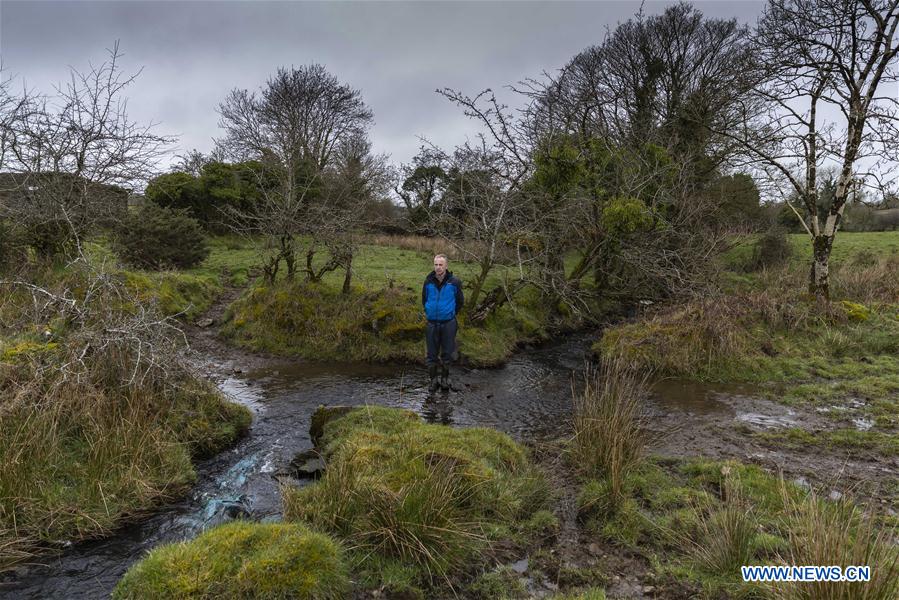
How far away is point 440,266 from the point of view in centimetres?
888

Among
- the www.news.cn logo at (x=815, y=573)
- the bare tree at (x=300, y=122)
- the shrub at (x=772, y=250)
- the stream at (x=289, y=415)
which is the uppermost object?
the bare tree at (x=300, y=122)

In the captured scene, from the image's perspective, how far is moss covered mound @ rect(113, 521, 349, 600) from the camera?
11.1 ft

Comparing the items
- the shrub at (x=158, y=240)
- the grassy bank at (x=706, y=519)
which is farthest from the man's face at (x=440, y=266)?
the shrub at (x=158, y=240)

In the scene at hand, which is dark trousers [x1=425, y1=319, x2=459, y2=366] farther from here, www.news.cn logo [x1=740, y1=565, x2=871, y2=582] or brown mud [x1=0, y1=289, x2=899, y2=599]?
www.news.cn logo [x1=740, y1=565, x2=871, y2=582]

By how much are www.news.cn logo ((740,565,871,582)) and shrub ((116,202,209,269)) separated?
679 inches

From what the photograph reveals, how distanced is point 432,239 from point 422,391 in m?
17.1

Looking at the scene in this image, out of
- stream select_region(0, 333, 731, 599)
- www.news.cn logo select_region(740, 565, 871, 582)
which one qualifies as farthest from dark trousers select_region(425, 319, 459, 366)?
www.news.cn logo select_region(740, 565, 871, 582)

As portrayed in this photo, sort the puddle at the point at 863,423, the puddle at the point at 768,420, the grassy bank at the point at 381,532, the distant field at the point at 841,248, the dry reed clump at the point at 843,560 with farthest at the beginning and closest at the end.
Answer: the distant field at the point at 841,248
the puddle at the point at 768,420
the puddle at the point at 863,423
the grassy bank at the point at 381,532
the dry reed clump at the point at 843,560

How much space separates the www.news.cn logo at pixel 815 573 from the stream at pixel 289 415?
13.3ft

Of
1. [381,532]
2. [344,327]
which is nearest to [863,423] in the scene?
[381,532]

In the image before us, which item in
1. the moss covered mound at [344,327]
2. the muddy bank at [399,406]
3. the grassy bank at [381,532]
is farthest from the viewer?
the moss covered mound at [344,327]

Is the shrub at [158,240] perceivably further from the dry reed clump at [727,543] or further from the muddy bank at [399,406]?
the dry reed clump at [727,543]

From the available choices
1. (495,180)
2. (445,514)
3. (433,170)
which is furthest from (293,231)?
(433,170)

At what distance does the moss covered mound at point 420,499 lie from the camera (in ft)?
13.4
